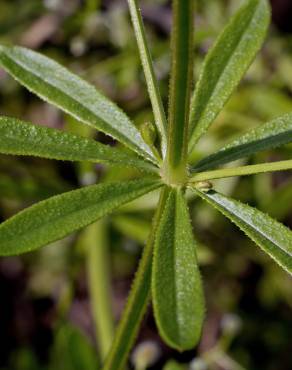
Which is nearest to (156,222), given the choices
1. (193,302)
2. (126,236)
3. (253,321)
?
(193,302)

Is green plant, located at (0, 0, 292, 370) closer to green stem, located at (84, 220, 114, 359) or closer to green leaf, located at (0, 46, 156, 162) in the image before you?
green leaf, located at (0, 46, 156, 162)

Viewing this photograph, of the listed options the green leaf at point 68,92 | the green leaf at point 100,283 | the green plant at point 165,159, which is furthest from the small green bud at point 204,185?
the green leaf at point 100,283

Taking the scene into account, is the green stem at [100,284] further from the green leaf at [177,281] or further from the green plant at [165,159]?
the green leaf at [177,281]

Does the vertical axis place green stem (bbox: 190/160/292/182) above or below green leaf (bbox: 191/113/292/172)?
below

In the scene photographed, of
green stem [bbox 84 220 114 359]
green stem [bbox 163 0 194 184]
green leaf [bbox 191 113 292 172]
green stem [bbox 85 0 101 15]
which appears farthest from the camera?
green stem [bbox 85 0 101 15]

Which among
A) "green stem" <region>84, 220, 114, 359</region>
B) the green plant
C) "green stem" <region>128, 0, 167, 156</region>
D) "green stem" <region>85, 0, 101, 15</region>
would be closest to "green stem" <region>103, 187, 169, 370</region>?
the green plant

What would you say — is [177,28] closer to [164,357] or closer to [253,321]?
[164,357]

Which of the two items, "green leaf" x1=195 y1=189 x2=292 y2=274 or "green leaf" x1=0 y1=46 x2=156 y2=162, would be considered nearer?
"green leaf" x1=195 y1=189 x2=292 y2=274

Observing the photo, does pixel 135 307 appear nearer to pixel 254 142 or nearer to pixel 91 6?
pixel 254 142
